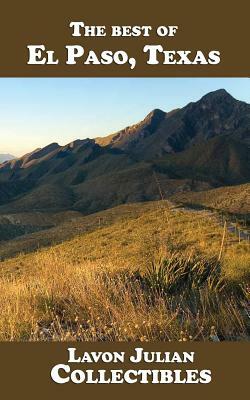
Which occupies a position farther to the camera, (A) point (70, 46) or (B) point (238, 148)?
(B) point (238, 148)

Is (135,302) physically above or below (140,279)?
below

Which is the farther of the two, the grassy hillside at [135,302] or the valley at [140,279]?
the valley at [140,279]

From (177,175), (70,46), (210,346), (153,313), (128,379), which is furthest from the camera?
(177,175)

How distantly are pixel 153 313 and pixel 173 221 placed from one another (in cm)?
1863

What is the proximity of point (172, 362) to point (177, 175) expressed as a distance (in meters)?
127

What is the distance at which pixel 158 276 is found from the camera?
859 centimetres

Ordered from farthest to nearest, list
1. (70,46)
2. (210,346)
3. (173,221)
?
(173,221) < (70,46) < (210,346)

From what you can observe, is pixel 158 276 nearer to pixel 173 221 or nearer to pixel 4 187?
pixel 173 221

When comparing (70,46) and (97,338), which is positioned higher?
(70,46)

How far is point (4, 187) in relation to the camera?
16900cm

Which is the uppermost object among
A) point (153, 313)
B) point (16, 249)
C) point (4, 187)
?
point (4, 187)

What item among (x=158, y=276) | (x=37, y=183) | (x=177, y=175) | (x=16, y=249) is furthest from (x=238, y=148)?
(x=158, y=276)

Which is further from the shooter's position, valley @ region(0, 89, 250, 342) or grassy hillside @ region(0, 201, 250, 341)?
valley @ region(0, 89, 250, 342)

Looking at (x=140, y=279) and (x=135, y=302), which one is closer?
(x=135, y=302)
